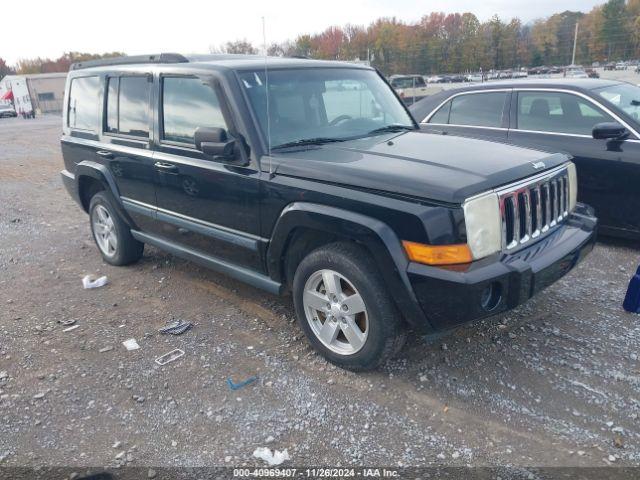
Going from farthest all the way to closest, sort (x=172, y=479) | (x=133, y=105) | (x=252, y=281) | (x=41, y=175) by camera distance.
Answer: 1. (x=41, y=175)
2. (x=133, y=105)
3. (x=252, y=281)
4. (x=172, y=479)

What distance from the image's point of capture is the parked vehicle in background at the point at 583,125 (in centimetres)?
517

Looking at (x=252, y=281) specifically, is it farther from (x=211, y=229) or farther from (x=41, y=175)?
(x=41, y=175)

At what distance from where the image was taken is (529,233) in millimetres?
3283

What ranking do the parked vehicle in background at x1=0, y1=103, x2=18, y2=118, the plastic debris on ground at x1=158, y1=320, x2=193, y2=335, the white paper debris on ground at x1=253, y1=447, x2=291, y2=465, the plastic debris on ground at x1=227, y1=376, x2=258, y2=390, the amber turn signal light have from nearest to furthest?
the white paper debris on ground at x1=253, y1=447, x2=291, y2=465 → the amber turn signal light → the plastic debris on ground at x1=227, y1=376, x2=258, y2=390 → the plastic debris on ground at x1=158, y1=320, x2=193, y2=335 → the parked vehicle in background at x1=0, y1=103, x2=18, y2=118

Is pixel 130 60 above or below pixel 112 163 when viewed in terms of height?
above

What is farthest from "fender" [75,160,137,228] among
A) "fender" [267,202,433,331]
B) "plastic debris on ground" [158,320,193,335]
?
"fender" [267,202,433,331]

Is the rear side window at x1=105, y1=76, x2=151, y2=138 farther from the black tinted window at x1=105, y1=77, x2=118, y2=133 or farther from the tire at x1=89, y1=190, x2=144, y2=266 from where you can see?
the tire at x1=89, y1=190, x2=144, y2=266

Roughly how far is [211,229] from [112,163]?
61.5 inches

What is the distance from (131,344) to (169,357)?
40cm

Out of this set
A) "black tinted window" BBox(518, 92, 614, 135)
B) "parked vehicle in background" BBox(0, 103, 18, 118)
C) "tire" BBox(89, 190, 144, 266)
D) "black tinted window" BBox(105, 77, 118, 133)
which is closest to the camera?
"black tinted window" BBox(105, 77, 118, 133)

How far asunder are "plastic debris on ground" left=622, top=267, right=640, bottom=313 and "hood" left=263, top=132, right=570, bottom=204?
1.12m

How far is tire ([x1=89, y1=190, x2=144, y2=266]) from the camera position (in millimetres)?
5382

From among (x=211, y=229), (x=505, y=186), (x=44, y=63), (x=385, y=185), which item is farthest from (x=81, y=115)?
(x=44, y=63)

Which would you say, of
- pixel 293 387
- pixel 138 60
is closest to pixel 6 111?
pixel 138 60
